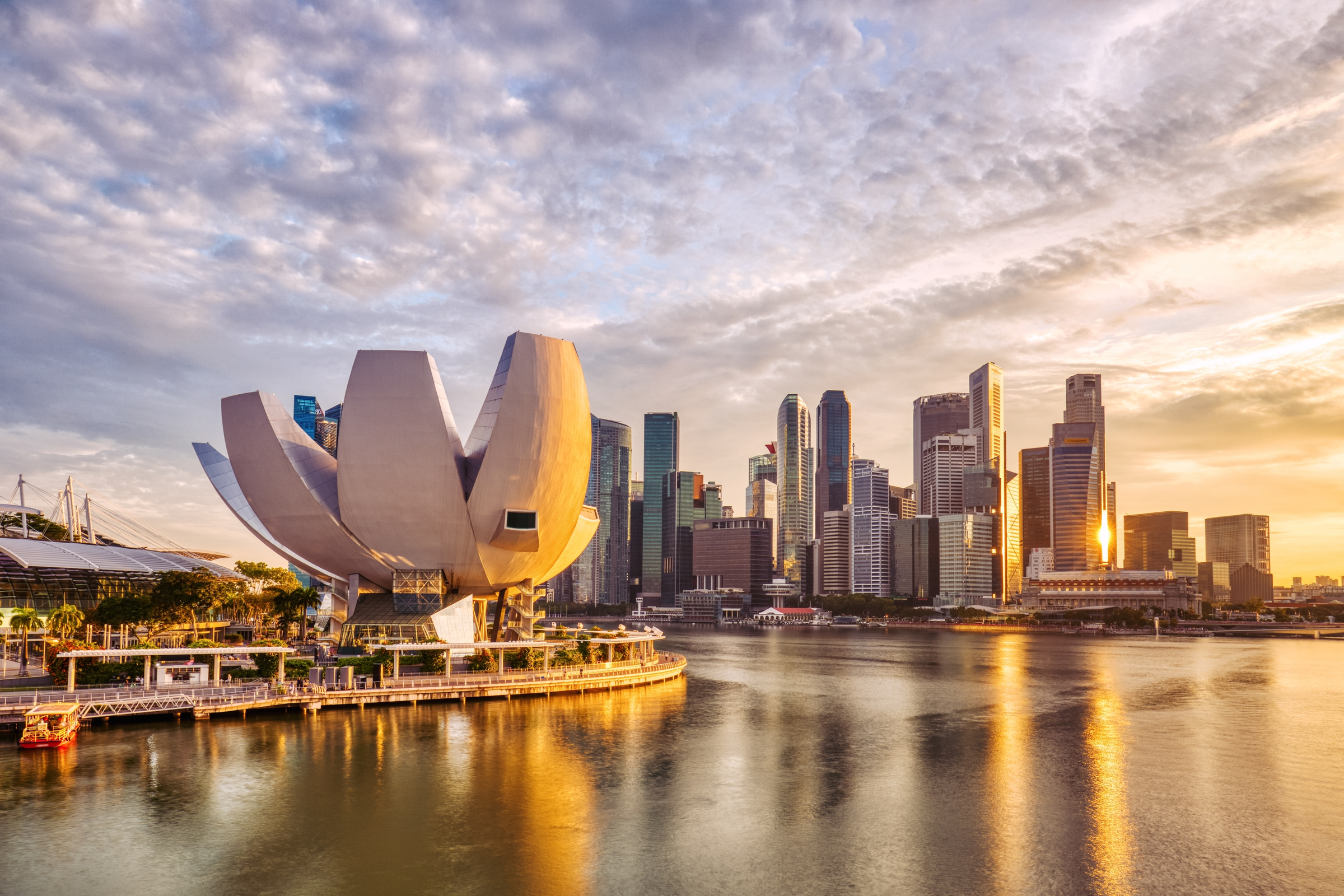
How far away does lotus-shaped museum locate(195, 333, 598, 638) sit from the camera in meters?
60.3

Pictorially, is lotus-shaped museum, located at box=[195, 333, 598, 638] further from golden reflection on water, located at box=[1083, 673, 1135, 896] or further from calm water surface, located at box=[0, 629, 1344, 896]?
golden reflection on water, located at box=[1083, 673, 1135, 896]

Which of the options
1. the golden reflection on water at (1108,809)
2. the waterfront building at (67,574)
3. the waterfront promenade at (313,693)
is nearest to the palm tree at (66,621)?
the waterfront promenade at (313,693)

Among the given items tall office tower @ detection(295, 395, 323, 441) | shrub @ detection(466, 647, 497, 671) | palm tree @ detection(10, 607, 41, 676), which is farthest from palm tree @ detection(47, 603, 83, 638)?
tall office tower @ detection(295, 395, 323, 441)

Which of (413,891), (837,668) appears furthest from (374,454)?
(837,668)

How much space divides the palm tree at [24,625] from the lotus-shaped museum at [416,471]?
14.2 meters

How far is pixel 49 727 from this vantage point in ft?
123

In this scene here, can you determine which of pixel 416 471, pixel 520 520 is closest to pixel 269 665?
pixel 416 471

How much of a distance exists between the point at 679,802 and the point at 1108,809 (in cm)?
1465

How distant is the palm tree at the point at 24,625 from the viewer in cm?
5669

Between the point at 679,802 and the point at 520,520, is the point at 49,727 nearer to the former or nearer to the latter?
the point at 679,802

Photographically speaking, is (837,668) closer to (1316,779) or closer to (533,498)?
(533,498)

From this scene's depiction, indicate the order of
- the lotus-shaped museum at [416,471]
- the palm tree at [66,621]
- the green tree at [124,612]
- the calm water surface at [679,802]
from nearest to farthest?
the calm water surface at [679,802], the palm tree at [66,621], the lotus-shaped museum at [416,471], the green tree at [124,612]

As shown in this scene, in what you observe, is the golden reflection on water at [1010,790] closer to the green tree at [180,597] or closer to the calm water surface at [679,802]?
the calm water surface at [679,802]

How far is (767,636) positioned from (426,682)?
134m
